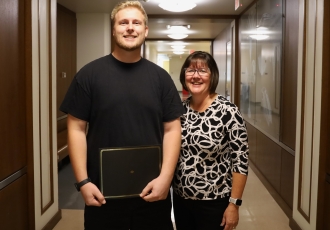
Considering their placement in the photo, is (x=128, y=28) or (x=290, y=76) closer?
(x=128, y=28)

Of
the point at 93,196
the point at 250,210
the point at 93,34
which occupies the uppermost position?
the point at 93,34

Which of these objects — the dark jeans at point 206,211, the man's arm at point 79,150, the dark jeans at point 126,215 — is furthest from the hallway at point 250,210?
the man's arm at point 79,150

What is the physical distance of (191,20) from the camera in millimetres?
6277

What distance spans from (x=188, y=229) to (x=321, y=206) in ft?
3.69

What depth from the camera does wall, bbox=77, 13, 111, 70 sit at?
577cm

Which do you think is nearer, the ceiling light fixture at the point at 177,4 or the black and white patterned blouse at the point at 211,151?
the black and white patterned blouse at the point at 211,151

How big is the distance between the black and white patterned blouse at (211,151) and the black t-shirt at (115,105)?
0.67ft

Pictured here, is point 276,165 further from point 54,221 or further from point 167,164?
point 167,164

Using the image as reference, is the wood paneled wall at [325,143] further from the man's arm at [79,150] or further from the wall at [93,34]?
the wall at [93,34]

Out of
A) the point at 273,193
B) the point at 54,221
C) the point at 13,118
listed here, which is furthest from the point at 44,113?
the point at 273,193

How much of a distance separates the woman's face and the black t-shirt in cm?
22

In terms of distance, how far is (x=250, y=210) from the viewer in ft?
11.3

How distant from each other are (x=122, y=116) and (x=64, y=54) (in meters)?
4.24

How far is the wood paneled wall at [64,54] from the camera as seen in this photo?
5.06 meters
